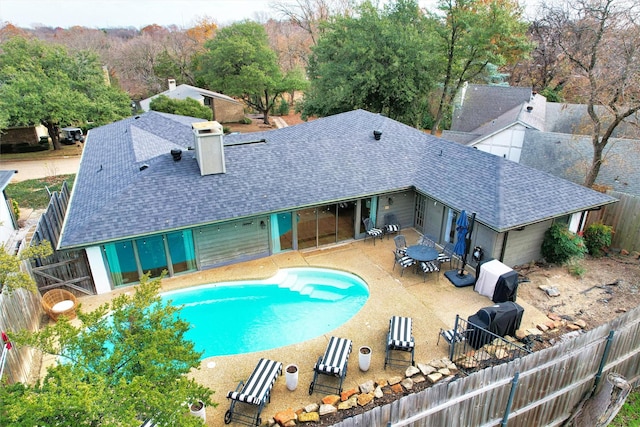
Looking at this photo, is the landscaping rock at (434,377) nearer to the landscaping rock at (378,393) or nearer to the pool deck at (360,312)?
the pool deck at (360,312)

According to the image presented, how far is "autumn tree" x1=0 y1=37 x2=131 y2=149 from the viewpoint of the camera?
27906 mm

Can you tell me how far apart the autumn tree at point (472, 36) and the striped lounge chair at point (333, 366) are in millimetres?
23246

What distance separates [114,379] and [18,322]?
603 centimetres

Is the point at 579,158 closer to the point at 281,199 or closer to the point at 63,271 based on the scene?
the point at 281,199

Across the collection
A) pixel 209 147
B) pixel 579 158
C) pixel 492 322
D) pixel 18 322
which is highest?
pixel 209 147

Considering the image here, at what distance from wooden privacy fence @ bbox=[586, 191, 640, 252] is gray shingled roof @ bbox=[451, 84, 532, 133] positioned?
649 inches

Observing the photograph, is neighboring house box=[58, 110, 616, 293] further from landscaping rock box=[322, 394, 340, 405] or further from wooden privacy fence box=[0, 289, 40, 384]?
landscaping rock box=[322, 394, 340, 405]

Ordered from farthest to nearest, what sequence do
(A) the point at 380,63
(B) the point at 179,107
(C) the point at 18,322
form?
(B) the point at 179,107 < (A) the point at 380,63 < (C) the point at 18,322

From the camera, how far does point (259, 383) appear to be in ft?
30.7

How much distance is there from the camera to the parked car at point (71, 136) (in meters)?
33.9

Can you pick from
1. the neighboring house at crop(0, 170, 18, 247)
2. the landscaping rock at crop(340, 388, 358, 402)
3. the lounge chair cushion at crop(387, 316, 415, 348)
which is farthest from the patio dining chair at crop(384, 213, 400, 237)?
the neighboring house at crop(0, 170, 18, 247)

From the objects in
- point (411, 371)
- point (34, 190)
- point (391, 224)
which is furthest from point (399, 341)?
point (34, 190)

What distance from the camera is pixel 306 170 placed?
17.2m

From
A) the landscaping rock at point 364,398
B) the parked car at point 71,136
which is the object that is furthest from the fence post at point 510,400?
the parked car at point 71,136
